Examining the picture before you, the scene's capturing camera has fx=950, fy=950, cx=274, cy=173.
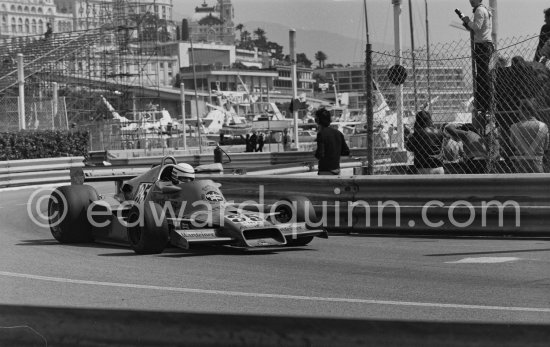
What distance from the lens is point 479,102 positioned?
13.0m

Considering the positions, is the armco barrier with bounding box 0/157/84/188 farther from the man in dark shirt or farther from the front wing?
the front wing

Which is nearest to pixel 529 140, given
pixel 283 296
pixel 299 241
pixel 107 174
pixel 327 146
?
pixel 327 146

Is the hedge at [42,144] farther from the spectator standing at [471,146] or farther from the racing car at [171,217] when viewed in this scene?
the spectator standing at [471,146]

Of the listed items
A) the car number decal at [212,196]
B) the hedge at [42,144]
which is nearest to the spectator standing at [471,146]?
the car number decal at [212,196]

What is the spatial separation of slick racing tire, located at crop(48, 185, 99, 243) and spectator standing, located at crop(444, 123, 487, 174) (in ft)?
17.2

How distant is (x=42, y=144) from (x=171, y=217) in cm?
2294

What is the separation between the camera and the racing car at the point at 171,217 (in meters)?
10.5

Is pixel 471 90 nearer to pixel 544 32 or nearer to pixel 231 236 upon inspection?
pixel 544 32

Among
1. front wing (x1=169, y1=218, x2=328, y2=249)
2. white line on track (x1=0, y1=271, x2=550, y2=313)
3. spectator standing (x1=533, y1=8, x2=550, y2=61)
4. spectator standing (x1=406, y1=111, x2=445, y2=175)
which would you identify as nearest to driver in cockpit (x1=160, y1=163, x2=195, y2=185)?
front wing (x1=169, y1=218, x2=328, y2=249)

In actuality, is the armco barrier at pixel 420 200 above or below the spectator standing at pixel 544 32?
below

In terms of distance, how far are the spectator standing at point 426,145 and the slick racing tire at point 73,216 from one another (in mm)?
4546

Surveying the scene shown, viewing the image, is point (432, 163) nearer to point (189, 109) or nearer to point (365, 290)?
point (365, 290)

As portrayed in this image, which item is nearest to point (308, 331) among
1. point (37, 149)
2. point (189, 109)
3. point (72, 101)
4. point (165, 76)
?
point (37, 149)

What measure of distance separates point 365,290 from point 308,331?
12.7ft
